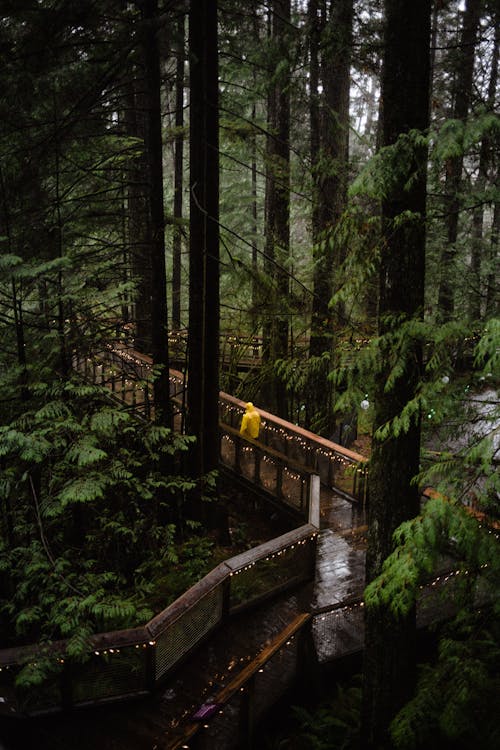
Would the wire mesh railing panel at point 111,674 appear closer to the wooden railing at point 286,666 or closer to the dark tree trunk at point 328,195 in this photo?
the wooden railing at point 286,666

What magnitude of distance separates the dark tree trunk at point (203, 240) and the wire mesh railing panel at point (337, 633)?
11.6 ft

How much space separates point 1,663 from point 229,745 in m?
3.01

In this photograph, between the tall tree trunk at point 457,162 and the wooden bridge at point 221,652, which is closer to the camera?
the tall tree trunk at point 457,162

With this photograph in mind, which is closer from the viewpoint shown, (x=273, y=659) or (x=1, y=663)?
(x=1, y=663)

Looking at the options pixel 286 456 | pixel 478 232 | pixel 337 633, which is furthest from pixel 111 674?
pixel 478 232

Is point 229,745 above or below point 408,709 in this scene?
below

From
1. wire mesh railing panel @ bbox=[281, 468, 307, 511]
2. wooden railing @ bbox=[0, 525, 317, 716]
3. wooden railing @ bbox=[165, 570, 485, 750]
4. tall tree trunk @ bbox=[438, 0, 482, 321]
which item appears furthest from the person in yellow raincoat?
wooden railing @ bbox=[165, 570, 485, 750]

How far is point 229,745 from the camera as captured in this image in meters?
6.82

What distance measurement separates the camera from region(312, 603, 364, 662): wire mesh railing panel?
8148 mm

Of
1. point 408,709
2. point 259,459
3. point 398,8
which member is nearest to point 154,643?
point 408,709

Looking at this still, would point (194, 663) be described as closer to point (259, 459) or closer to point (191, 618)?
point (191, 618)

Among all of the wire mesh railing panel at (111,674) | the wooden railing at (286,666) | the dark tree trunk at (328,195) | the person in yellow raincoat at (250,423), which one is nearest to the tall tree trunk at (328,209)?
the dark tree trunk at (328,195)

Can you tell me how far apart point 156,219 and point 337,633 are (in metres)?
7.38

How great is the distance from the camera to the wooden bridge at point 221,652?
265 inches
